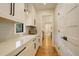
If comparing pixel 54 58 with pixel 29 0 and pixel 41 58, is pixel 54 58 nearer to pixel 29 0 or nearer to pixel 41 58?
pixel 41 58

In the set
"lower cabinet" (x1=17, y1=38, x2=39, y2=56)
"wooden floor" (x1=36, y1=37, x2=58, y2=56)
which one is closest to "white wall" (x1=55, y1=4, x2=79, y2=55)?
"lower cabinet" (x1=17, y1=38, x2=39, y2=56)

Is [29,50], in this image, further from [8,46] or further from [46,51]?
[46,51]

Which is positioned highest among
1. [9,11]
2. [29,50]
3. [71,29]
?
[9,11]

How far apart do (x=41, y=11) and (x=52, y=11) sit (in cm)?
64

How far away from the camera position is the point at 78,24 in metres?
1.60

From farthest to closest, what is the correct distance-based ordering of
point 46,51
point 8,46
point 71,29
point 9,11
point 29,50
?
1. point 46,51
2. point 29,50
3. point 71,29
4. point 9,11
5. point 8,46

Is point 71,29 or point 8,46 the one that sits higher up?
point 71,29

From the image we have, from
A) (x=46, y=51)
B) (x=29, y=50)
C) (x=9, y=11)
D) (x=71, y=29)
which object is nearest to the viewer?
(x=9, y=11)

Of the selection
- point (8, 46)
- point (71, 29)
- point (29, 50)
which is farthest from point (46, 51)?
point (8, 46)

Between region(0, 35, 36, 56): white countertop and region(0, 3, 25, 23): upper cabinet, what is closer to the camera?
region(0, 35, 36, 56): white countertop

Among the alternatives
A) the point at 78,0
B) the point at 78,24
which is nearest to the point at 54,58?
the point at 78,0

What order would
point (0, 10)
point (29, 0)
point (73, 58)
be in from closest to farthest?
1. point (73, 58)
2. point (0, 10)
3. point (29, 0)

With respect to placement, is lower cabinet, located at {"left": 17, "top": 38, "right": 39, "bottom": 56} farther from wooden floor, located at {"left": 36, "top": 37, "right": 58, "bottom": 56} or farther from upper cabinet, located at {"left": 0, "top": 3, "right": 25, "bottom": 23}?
wooden floor, located at {"left": 36, "top": 37, "right": 58, "bottom": 56}

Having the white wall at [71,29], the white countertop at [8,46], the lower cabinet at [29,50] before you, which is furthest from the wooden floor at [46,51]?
the white countertop at [8,46]
